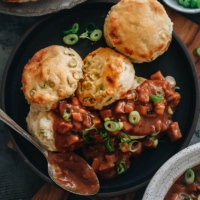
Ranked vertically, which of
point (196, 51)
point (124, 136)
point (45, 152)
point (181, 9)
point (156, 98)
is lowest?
point (45, 152)

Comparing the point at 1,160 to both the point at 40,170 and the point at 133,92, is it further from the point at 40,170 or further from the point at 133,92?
the point at 133,92

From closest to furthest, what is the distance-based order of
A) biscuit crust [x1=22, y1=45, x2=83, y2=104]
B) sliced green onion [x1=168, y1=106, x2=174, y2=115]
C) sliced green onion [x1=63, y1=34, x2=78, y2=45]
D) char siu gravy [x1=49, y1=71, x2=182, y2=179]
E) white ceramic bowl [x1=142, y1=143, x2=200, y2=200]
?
white ceramic bowl [x1=142, y1=143, x2=200, y2=200], biscuit crust [x1=22, y1=45, x2=83, y2=104], char siu gravy [x1=49, y1=71, x2=182, y2=179], sliced green onion [x1=168, y1=106, x2=174, y2=115], sliced green onion [x1=63, y1=34, x2=78, y2=45]

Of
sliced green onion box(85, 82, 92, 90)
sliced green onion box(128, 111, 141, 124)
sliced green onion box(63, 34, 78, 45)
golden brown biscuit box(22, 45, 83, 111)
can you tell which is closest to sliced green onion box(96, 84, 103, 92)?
sliced green onion box(85, 82, 92, 90)

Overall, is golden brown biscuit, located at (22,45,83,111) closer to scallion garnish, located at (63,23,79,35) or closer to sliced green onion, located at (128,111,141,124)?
scallion garnish, located at (63,23,79,35)

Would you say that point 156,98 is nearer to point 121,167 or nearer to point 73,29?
point 121,167

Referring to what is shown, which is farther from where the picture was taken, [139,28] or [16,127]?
[16,127]

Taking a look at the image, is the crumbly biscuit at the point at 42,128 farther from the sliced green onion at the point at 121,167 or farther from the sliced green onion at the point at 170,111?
the sliced green onion at the point at 170,111

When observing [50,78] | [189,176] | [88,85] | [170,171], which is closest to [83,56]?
[88,85]

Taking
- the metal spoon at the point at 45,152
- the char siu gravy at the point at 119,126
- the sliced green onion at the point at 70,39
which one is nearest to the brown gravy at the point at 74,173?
the metal spoon at the point at 45,152
